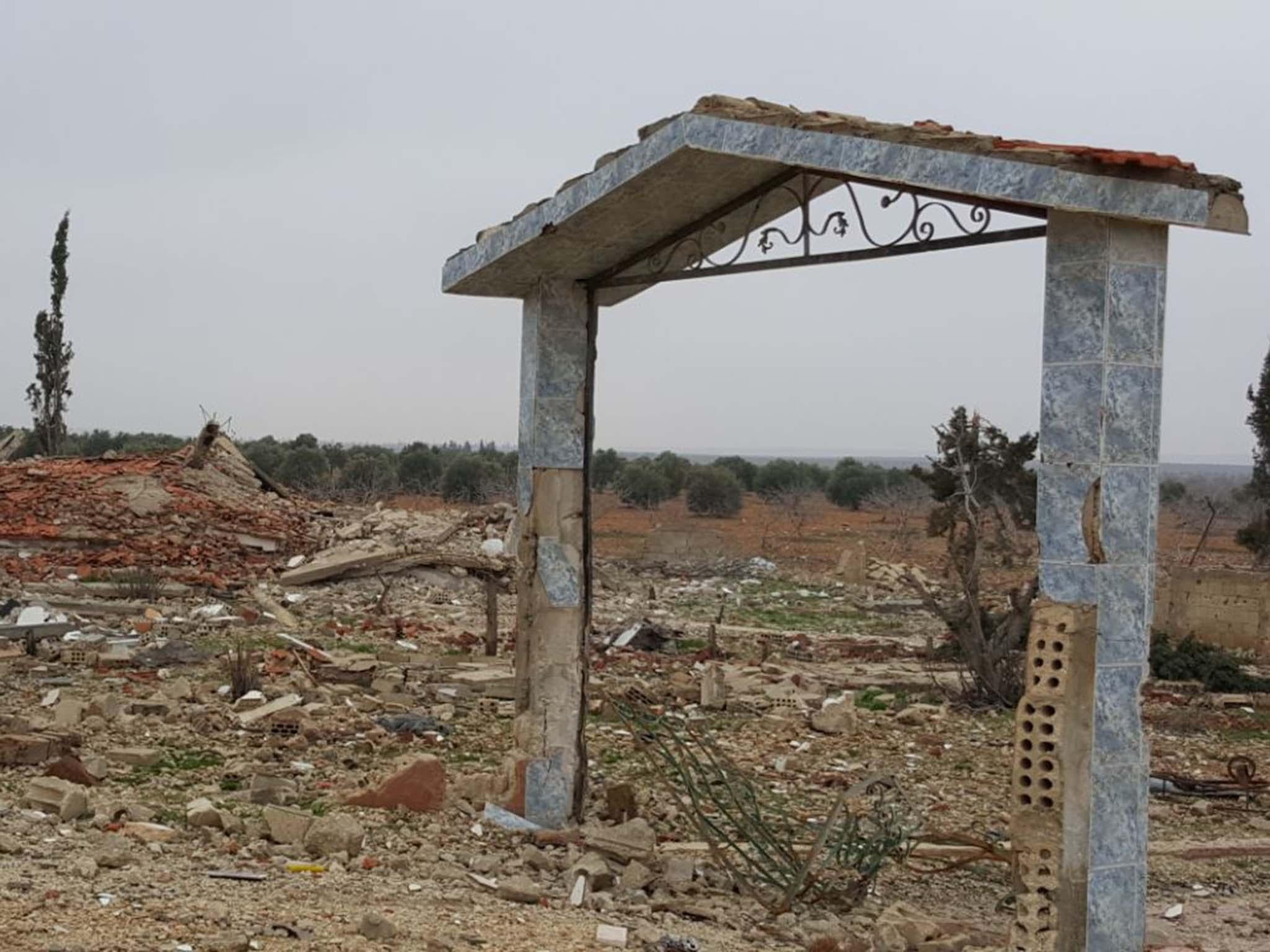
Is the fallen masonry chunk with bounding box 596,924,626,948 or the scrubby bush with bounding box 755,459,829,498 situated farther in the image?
the scrubby bush with bounding box 755,459,829,498

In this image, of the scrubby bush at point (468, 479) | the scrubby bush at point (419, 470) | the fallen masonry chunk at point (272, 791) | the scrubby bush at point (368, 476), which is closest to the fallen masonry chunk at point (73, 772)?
the fallen masonry chunk at point (272, 791)

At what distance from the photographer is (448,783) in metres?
8.16

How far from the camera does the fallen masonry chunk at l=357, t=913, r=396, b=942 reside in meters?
5.26

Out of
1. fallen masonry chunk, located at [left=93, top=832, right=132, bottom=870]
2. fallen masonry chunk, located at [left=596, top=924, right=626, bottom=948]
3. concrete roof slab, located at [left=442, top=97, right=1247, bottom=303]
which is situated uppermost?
concrete roof slab, located at [left=442, top=97, right=1247, bottom=303]

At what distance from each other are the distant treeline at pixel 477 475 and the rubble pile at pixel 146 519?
10.0 meters

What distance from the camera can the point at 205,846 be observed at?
6.61 metres

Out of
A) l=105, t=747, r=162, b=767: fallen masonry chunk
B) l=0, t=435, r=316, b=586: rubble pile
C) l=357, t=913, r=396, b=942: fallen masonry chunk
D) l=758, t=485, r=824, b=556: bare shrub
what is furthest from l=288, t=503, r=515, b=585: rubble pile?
l=357, t=913, r=396, b=942: fallen masonry chunk

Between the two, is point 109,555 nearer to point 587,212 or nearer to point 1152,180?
point 587,212

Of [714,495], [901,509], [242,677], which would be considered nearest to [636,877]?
[242,677]

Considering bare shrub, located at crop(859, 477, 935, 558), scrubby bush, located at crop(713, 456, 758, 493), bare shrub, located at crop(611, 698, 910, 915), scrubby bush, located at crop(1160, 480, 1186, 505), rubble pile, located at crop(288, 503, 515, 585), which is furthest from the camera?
scrubby bush, located at crop(713, 456, 758, 493)

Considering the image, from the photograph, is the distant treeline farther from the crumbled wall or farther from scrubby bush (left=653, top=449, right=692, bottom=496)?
the crumbled wall

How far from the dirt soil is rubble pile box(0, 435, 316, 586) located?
2521 mm

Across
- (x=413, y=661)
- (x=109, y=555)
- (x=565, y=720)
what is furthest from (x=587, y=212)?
(x=109, y=555)

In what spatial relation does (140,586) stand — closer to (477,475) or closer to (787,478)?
(477,475)
